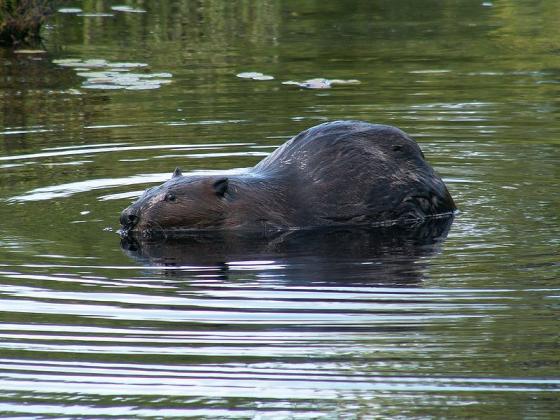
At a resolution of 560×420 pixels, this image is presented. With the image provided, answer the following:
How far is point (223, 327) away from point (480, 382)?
55.5 inches

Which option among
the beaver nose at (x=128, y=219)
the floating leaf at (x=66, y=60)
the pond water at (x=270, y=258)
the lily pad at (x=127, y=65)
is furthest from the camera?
the floating leaf at (x=66, y=60)

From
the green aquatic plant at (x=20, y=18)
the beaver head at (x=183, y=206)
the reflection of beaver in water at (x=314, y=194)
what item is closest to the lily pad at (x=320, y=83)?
the green aquatic plant at (x=20, y=18)

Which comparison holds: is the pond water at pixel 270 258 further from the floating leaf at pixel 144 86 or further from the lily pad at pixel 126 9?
the lily pad at pixel 126 9

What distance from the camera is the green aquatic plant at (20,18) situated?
17.4m

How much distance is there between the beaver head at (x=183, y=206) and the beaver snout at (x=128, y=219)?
2cm

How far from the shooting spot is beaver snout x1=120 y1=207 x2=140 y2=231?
8508mm

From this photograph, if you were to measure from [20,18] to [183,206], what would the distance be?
9608 mm

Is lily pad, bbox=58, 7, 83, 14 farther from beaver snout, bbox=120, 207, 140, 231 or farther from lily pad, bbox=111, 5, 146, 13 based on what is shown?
beaver snout, bbox=120, 207, 140, 231

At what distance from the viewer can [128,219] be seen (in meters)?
8.52

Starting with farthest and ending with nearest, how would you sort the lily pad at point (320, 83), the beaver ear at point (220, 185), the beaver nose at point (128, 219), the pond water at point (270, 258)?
the lily pad at point (320, 83) < the beaver ear at point (220, 185) < the beaver nose at point (128, 219) < the pond water at point (270, 258)

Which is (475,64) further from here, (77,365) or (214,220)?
(77,365)

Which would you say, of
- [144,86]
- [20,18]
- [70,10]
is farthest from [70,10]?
[144,86]

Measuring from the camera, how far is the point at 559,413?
4.76 metres

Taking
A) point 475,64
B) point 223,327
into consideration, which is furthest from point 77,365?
point 475,64
